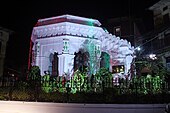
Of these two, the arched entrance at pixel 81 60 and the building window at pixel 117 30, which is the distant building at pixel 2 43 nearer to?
the building window at pixel 117 30

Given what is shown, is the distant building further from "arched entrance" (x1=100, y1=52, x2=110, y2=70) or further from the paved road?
the paved road

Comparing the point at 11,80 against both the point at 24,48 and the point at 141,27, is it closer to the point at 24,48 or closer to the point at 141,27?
the point at 24,48

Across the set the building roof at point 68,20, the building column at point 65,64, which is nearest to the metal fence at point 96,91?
the building column at point 65,64

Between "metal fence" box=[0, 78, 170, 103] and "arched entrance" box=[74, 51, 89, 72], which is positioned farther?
"arched entrance" box=[74, 51, 89, 72]

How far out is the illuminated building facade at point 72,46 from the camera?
48.8 ft

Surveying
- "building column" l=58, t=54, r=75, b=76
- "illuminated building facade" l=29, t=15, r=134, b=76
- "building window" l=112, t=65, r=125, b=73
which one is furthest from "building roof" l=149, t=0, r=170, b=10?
"building column" l=58, t=54, r=75, b=76

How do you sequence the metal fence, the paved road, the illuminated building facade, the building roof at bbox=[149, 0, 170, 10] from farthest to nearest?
the building roof at bbox=[149, 0, 170, 10]
the illuminated building facade
the metal fence
the paved road

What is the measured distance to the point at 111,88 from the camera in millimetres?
9633

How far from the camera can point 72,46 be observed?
15.1 m

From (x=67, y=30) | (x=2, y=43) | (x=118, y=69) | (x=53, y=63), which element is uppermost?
(x=2, y=43)

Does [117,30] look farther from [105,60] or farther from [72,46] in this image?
[72,46]

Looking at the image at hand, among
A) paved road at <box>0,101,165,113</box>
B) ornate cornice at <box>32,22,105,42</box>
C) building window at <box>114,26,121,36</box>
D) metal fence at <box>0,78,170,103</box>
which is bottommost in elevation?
paved road at <box>0,101,165,113</box>

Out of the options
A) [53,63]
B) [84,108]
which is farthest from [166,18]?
[84,108]

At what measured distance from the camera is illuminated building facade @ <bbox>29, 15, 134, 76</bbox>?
1486cm
